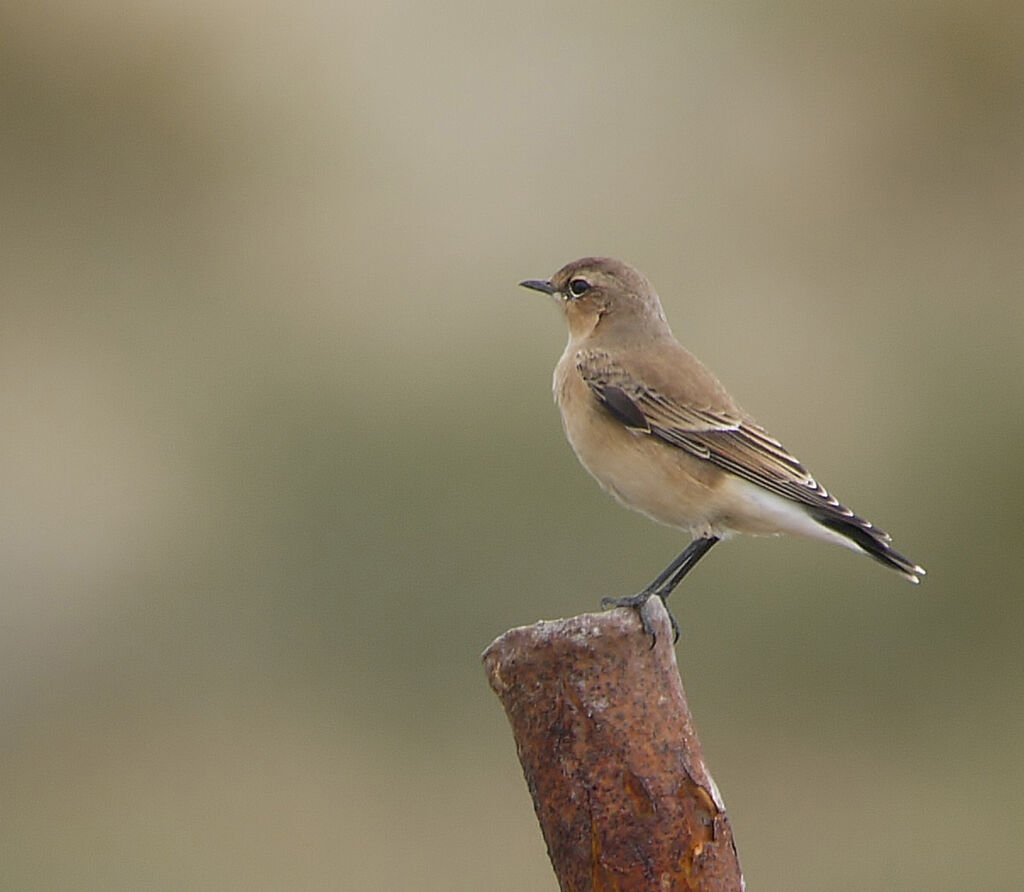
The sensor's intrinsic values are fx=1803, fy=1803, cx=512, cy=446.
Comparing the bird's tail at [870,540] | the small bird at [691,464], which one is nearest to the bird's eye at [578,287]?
the small bird at [691,464]

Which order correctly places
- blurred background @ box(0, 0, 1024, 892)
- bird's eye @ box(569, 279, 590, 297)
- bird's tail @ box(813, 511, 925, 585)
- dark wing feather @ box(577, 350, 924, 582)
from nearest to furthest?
1. bird's tail @ box(813, 511, 925, 585)
2. dark wing feather @ box(577, 350, 924, 582)
3. bird's eye @ box(569, 279, 590, 297)
4. blurred background @ box(0, 0, 1024, 892)

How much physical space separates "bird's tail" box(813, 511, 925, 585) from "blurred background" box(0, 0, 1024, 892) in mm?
5629

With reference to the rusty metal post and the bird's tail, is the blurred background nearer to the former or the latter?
the bird's tail

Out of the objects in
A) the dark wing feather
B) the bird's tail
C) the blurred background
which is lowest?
the blurred background

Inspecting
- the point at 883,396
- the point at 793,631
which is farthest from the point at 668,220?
the point at 793,631

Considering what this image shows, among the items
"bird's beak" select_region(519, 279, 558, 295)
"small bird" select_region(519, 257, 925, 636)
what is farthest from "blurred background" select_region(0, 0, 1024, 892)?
"small bird" select_region(519, 257, 925, 636)

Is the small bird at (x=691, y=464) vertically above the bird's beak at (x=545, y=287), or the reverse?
the bird's beak at (x=545, y=287)

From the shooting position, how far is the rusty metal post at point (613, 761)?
286 centimetres

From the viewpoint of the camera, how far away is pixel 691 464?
6371 millimetres

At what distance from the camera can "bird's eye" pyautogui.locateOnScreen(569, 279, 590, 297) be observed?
7.60m

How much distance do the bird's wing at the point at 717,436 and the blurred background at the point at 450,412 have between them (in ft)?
18.4

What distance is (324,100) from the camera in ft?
66.2

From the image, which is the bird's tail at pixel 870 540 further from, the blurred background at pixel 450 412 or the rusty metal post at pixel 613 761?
the blurred background at pixel 450 412

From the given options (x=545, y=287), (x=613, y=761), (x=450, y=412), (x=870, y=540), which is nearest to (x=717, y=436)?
(x=870, y=540)
